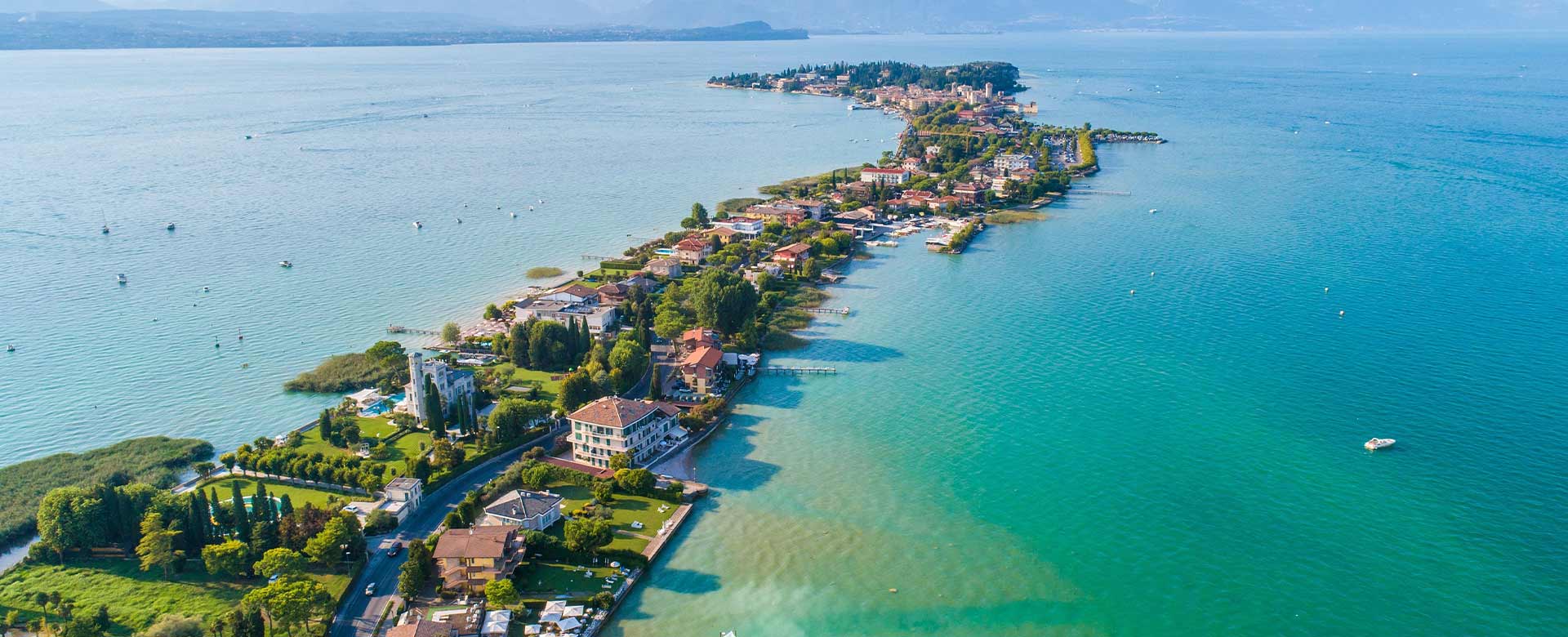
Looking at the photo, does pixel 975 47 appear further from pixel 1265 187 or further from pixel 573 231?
pixel 573 231

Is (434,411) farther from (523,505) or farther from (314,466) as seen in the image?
(523,505)

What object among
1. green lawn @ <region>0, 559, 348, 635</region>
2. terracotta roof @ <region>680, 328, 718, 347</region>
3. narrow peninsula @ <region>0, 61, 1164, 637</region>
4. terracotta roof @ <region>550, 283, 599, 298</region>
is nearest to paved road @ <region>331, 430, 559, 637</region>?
narrow peninsula @ <region>0, 61, 1164, 637</region>

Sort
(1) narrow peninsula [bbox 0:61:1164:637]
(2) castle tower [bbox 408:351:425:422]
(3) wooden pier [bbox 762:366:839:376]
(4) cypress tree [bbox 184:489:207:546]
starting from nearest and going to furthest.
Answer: (1) narrow peninsula [bbox 0:61:1164:637] → (4) cypress tree [bbox 184:489:207:546] → (2) castle tower [bbox 408:351:425:422] → (3) wooden pier [bbox 762:366:839:376]

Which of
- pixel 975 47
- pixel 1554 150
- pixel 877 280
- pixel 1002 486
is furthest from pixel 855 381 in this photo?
pixel 975 47

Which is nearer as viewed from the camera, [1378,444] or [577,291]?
[1378,444]

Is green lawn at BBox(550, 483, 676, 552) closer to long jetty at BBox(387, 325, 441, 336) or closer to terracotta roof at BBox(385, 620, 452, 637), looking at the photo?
terracotta roof at BBox(385, 620, 452, 637)

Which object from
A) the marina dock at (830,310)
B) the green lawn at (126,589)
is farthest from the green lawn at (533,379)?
the marina dock at (830,310)

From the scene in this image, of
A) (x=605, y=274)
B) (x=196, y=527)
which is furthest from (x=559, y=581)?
(x=605, y=274)
